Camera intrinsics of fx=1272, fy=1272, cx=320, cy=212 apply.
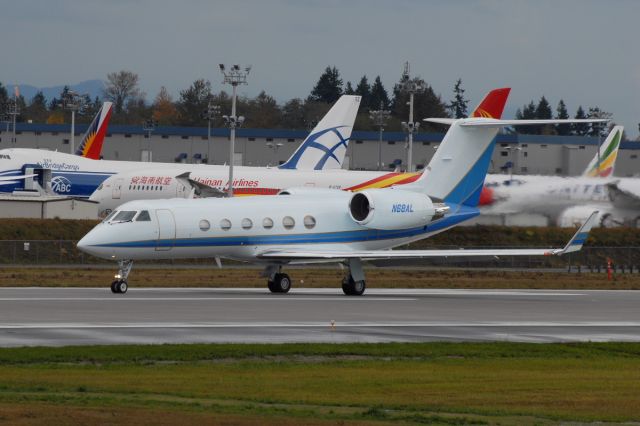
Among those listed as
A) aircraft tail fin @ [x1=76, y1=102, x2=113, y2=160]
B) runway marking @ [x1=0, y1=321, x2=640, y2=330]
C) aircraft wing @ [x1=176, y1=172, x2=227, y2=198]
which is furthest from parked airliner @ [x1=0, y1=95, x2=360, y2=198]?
runway marking @ [x1=0, y1=321, x2=640, y2=330]

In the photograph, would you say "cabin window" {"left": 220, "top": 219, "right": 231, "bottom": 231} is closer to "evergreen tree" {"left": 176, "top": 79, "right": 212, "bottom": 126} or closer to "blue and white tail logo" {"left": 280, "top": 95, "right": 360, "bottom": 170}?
"blue and white tail logo" {"left": 280, "top": 95, "right": 360, "bottom": 170}

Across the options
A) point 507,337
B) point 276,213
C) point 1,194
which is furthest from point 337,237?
point 1,194

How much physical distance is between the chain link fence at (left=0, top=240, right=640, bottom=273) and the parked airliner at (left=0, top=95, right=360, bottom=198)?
9916mm

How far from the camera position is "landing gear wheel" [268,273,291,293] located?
42406 mm

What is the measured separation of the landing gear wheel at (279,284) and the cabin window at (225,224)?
2.58 meters

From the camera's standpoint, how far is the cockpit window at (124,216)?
130 feet

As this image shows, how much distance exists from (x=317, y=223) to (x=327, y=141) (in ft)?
113

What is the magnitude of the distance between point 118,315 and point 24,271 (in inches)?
1021

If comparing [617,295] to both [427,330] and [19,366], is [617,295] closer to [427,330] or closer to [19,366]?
[427,330]

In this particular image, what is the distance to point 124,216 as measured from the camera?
39.8 metres

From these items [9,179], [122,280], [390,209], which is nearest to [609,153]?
[9,179]

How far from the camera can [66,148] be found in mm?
155625

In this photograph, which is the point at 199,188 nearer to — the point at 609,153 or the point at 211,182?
the point at 211,182

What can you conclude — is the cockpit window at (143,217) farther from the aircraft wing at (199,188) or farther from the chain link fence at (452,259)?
the aircraft wing at (199,188)
